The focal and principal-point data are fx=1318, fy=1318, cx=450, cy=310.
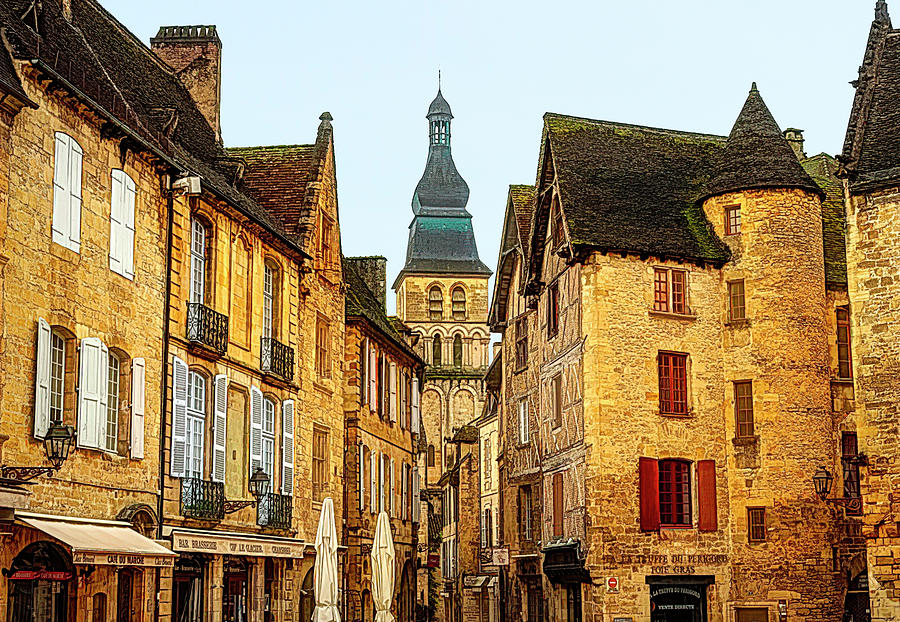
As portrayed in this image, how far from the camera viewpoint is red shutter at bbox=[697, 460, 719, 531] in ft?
101

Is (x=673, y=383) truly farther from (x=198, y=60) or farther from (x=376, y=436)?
(x=198, y=60)

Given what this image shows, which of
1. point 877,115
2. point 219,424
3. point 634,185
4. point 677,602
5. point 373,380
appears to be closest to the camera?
point 219,424

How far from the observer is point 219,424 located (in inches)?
910

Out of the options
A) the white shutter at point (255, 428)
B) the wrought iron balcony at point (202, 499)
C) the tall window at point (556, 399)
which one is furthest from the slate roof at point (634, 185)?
the wrought iron balcony at point (202, 499)

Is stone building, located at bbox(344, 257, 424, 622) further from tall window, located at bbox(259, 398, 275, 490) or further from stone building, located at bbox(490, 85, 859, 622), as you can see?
tall window, located at bbox(259, 398, 275, 490)

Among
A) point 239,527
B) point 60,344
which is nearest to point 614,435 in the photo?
point 239,527

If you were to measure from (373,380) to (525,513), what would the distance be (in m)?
5.99

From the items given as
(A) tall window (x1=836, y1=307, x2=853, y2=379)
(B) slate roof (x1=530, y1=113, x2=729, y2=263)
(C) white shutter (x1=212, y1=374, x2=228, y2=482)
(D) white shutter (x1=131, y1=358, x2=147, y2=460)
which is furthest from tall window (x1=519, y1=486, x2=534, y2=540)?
(D) white shutter (x1=131, y1=358, x2=147, y2=460)

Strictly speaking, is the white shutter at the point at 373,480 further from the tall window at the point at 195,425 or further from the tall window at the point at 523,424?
the tall window at the point at 195,425

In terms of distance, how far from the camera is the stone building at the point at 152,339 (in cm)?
1617

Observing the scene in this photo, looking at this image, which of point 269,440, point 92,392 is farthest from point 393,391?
point 92,392

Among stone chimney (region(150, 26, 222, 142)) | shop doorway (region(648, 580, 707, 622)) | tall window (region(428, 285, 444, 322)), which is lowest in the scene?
shop doorway (region(648, 580, 707, 622))

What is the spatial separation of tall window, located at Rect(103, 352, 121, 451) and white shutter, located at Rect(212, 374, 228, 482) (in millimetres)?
3799

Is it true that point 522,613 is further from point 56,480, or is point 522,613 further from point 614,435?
point 56,480
